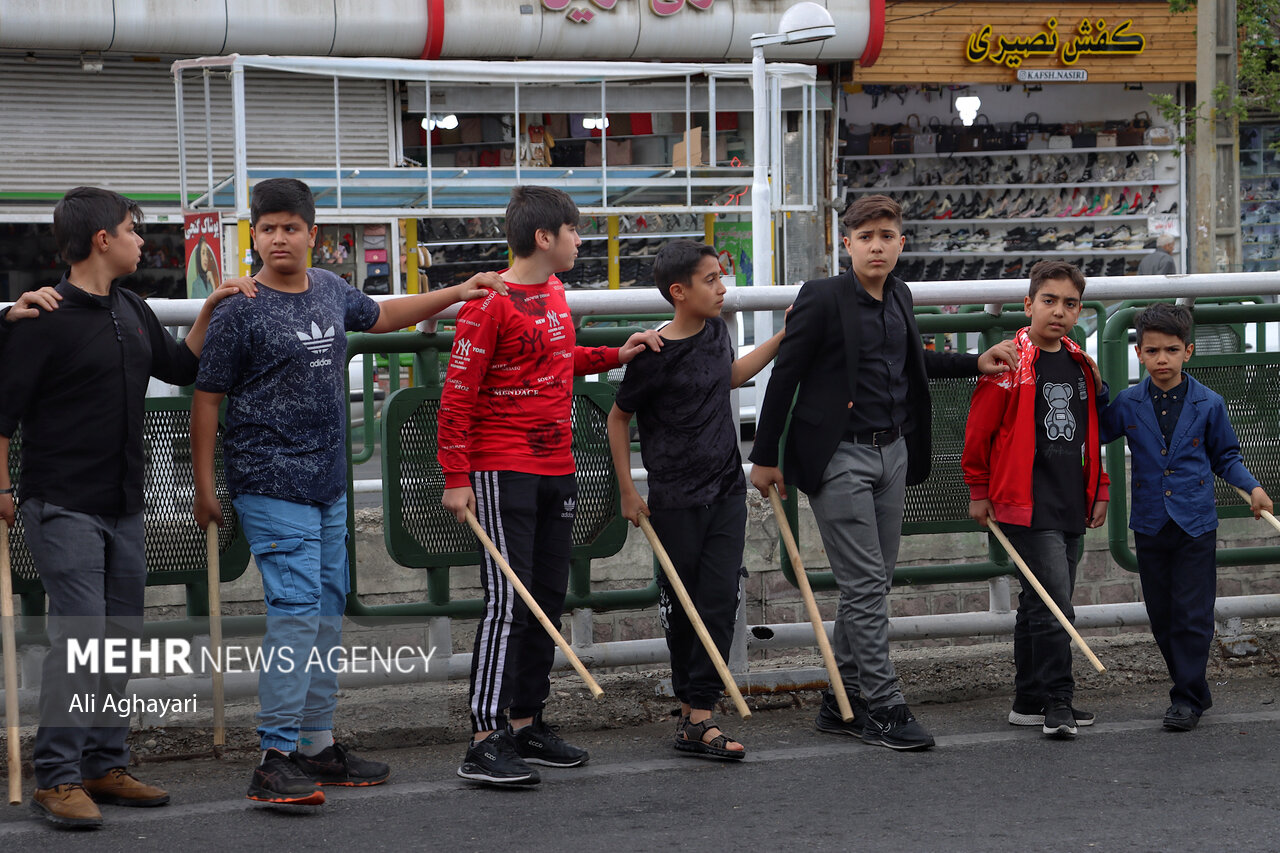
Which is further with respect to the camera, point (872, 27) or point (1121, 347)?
point (872, 27)

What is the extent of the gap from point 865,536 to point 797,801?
2.98 feet

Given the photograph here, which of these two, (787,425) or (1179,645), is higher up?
(787,425)

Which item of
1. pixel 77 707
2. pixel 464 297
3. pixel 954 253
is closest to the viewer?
pixel 77 707

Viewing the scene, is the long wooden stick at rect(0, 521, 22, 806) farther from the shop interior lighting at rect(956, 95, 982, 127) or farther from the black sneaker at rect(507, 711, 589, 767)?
the shop interior lighting at rect(956, 95, 982, 127)

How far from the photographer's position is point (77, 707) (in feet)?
13.0

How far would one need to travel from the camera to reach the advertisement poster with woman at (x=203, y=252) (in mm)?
14648

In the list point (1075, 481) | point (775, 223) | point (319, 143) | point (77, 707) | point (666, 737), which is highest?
point (319, 143)

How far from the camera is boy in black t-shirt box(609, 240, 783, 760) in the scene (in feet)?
14.8

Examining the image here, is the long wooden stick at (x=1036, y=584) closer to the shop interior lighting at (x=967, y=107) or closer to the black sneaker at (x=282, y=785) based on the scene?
the black sneaker at (x=282, y=785)

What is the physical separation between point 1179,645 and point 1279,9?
15.2 metres

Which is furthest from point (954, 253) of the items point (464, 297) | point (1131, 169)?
point (464, 297)

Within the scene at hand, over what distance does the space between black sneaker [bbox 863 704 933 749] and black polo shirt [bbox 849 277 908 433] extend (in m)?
0.83

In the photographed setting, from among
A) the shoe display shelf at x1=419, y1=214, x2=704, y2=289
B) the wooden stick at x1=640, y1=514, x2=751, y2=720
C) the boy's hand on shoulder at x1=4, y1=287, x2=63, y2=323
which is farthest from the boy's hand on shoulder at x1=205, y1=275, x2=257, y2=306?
the shoe display shelf at x1=419, y1=214, x2=704, y2=289

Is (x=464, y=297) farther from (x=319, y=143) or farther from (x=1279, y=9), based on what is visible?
(x=1279, y=9)
